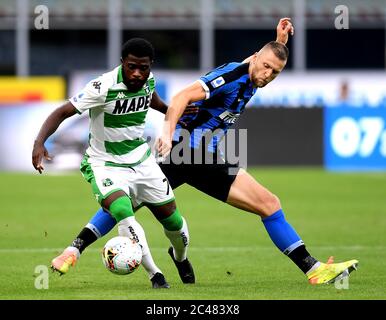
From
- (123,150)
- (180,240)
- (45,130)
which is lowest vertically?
(180,240)

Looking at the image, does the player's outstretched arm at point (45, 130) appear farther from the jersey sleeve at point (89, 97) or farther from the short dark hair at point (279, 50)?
the short dark hair at point (279, 50)

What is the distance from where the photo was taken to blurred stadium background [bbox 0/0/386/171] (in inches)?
901

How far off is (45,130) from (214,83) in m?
1.45

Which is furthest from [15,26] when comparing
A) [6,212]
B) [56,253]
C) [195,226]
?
[56,253]

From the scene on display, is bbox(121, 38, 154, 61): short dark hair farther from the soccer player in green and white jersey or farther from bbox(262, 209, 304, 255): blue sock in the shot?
bbox(262, 209, 304, 255): blue sock

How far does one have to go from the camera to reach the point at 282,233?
8.98m

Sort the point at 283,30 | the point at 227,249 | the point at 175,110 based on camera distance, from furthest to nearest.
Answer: the point at 227,249, the point at 283,30, the point at 175,110

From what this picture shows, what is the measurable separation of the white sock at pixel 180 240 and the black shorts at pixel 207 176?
Result: 1.19ft

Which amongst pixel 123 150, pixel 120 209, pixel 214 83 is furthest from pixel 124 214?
pixel 214 83

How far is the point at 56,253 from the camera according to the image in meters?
11.2

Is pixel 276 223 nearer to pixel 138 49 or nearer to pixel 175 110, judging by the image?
pixel 175 110

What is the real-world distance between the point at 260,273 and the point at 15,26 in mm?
23311

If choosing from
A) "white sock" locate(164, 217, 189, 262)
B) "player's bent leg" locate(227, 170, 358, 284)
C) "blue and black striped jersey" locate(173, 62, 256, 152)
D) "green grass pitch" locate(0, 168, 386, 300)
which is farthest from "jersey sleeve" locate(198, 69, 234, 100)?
"green grass pitch" locate(0, 168, 386, 300)
